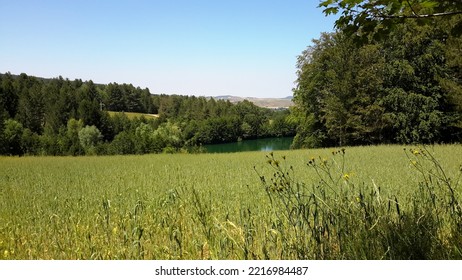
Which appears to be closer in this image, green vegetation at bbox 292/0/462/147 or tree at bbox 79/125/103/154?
green vegetation at bbox 292/0/462/147

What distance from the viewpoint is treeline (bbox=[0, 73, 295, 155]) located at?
1505 cm

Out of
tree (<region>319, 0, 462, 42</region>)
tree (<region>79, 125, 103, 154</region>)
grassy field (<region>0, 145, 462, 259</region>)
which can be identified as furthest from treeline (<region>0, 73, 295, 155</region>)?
tree (<region>319, 0, 462, 42</region>)

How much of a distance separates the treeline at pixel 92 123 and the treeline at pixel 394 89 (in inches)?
264

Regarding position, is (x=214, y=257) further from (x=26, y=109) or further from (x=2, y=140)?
(x=2, y=140)

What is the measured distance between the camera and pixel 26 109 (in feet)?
51.4

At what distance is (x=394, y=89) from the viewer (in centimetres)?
2202

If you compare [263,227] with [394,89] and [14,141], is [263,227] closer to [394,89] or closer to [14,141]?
[14,141]

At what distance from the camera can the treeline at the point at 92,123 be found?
15047 mm

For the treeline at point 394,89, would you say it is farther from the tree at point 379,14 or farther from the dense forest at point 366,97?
the tree at point 379,14

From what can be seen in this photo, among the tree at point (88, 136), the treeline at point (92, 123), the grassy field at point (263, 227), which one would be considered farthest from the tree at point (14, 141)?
the tree at point (88, 136)

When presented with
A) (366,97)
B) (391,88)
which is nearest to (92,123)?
(366,97)

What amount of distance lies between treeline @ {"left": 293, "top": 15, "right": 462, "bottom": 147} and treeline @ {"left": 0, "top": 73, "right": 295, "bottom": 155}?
6.70 meters

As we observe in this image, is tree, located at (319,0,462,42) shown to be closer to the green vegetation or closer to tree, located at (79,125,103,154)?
the green vegetation
